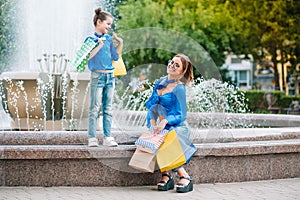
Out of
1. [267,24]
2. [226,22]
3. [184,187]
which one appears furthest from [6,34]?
[184,187]

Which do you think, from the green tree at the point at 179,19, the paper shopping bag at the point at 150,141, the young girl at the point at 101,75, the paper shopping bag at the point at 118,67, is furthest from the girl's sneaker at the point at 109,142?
the green tree at the point at 179,19

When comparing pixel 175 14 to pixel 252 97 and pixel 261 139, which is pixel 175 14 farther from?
pixel 261 139

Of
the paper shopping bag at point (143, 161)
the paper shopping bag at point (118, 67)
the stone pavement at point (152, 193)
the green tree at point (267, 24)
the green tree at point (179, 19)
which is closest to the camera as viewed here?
the stone pavement at point (152, 193)

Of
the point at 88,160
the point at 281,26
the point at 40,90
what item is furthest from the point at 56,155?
the point at 281,26

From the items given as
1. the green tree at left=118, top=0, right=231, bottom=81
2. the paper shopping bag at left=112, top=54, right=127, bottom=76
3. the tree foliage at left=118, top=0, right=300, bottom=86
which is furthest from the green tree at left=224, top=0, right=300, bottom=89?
the paper shopping bag at left=112, top=54, right=127, bottom=76

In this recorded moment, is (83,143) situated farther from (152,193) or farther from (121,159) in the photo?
(152,193)

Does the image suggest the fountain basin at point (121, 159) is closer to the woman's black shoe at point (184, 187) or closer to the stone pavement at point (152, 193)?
the stone pavement at point (152, 193)

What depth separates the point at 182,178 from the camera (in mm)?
7035

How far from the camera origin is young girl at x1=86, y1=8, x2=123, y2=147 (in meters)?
7.27

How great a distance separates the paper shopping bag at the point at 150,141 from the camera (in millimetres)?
6891

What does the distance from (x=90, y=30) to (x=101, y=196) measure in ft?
21.9

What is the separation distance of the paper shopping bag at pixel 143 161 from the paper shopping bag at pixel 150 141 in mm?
56

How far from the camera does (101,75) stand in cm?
730

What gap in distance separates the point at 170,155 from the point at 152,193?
45 cm
